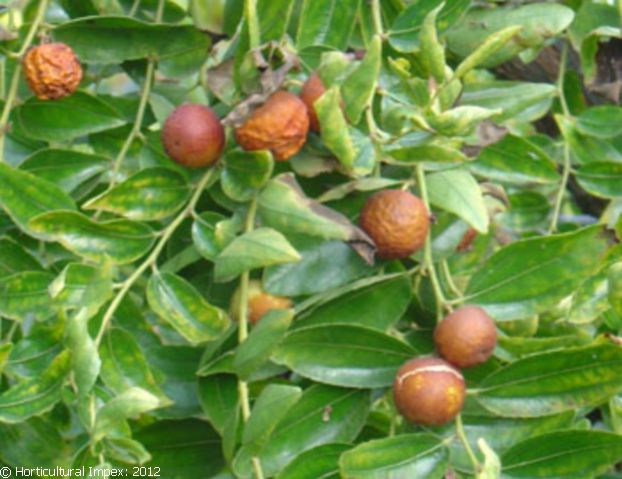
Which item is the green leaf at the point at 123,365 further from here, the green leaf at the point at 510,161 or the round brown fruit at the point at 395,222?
the green leaf at the point at 510,161

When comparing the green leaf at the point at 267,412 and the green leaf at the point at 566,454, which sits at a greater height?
the green leaf at the point at 267,412

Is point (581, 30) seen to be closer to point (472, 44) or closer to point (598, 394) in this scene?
point (472, 44)

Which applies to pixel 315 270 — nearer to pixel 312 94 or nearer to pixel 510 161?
pixel 312 94

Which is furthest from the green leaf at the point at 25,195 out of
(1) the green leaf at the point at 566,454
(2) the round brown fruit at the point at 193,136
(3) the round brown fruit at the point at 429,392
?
(1) the green leaf at the point at 566,454

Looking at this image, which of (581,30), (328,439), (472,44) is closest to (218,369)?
(328,439)

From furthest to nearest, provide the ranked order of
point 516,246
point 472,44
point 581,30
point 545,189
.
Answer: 1. point 545,189
2. point 581,30
3. point 472,44
4. point 516,246
